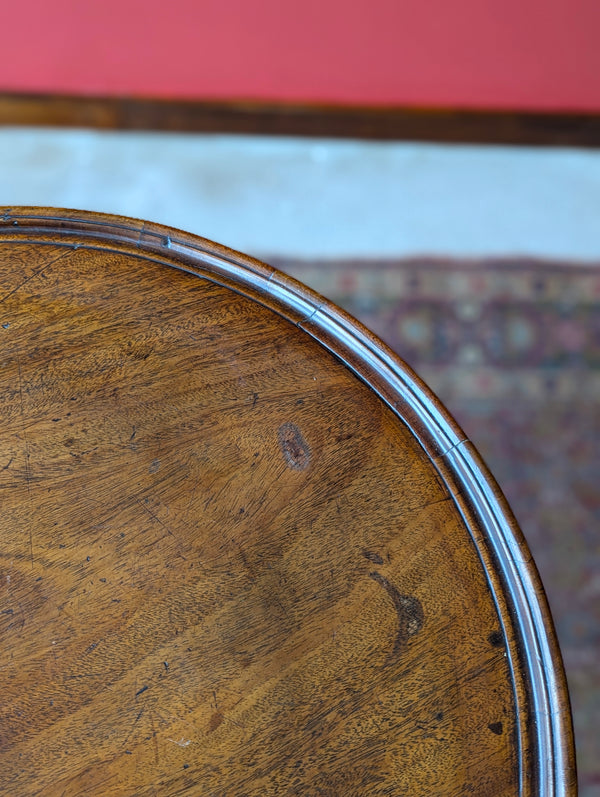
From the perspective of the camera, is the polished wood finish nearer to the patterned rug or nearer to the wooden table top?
the patterned rug

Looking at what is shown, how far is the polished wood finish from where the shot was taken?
1185 mm

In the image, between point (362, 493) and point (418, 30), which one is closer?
point (362, 493)

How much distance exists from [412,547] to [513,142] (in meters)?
0.92

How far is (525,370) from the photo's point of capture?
1108mm

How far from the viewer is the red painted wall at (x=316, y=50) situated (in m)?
1.14

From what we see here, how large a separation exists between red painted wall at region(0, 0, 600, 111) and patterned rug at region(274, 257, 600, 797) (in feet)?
1.01

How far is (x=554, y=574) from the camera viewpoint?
1.05 metres

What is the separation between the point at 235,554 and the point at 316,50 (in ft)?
3.07

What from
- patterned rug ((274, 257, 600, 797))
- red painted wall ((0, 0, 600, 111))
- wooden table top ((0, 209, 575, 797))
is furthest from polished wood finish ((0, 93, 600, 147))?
wooden table top ((0, 209, 575, 797))

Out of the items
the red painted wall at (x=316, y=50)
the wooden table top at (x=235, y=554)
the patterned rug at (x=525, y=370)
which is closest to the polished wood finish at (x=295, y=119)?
the red painted wall at (x=316, y=50)

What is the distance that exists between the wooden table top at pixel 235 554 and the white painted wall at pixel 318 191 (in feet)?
1.95

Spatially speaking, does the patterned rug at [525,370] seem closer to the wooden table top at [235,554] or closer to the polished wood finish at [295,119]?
the polished wood finish at [295,119]

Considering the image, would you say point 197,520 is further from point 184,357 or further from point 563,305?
point 563,305

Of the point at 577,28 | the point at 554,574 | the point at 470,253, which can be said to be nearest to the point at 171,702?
the point at 554,574
